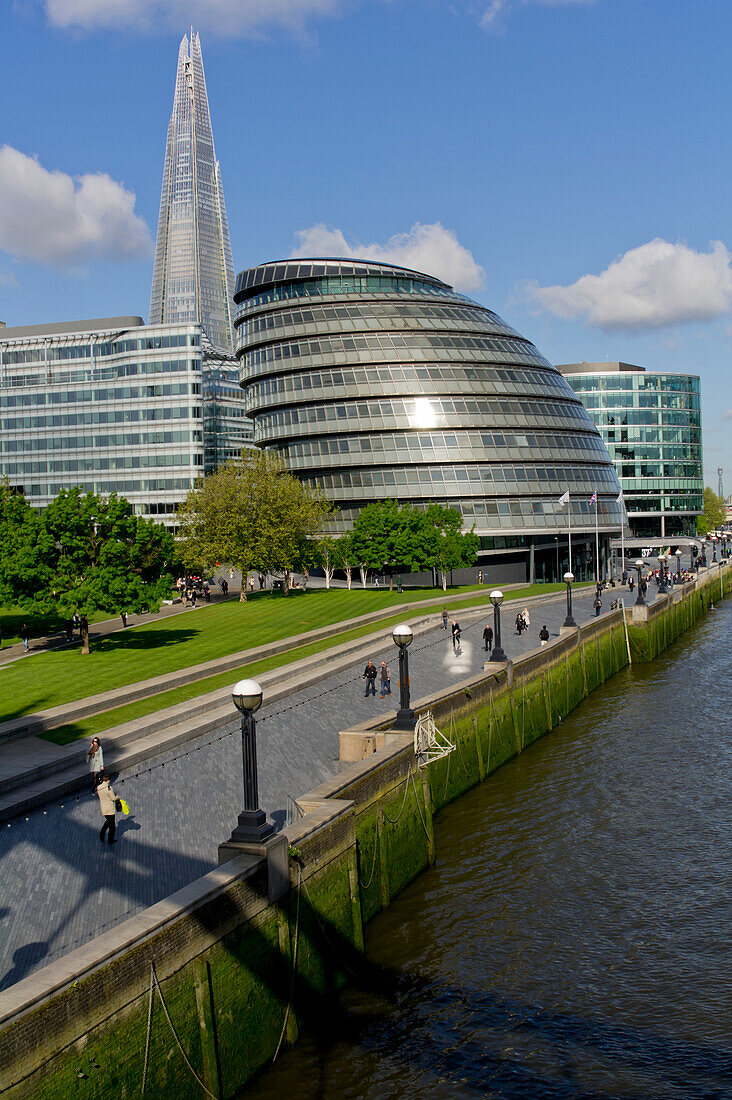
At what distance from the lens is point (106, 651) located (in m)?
42.7

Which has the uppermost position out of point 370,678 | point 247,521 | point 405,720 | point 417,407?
point 417,407

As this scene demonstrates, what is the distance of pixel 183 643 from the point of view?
45688 millimetres

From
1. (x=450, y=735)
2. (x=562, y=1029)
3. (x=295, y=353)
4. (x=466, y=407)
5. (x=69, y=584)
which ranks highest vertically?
(x=295, y=353)

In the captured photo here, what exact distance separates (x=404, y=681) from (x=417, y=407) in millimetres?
66478

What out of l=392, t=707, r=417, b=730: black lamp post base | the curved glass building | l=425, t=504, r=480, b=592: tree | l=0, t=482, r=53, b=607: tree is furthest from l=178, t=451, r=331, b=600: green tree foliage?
l=392, t=707, r=417, b=730: black lamp post base

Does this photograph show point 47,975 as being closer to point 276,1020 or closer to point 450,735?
point 276,1020

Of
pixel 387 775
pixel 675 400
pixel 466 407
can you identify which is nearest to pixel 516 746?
pixel 387 775

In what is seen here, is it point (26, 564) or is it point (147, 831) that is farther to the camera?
point (26, 564)

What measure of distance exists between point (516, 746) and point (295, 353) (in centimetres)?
6550

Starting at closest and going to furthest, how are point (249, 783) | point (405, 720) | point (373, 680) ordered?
point (249, 783)
point (405, 720)
point (373, 680)

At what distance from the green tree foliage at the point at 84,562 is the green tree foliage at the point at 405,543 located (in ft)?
97.3

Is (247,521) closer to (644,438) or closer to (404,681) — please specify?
(404,681)

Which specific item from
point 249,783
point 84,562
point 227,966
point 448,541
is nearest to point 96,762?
point 249,783

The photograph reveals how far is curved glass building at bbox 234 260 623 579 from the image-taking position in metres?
88.6
